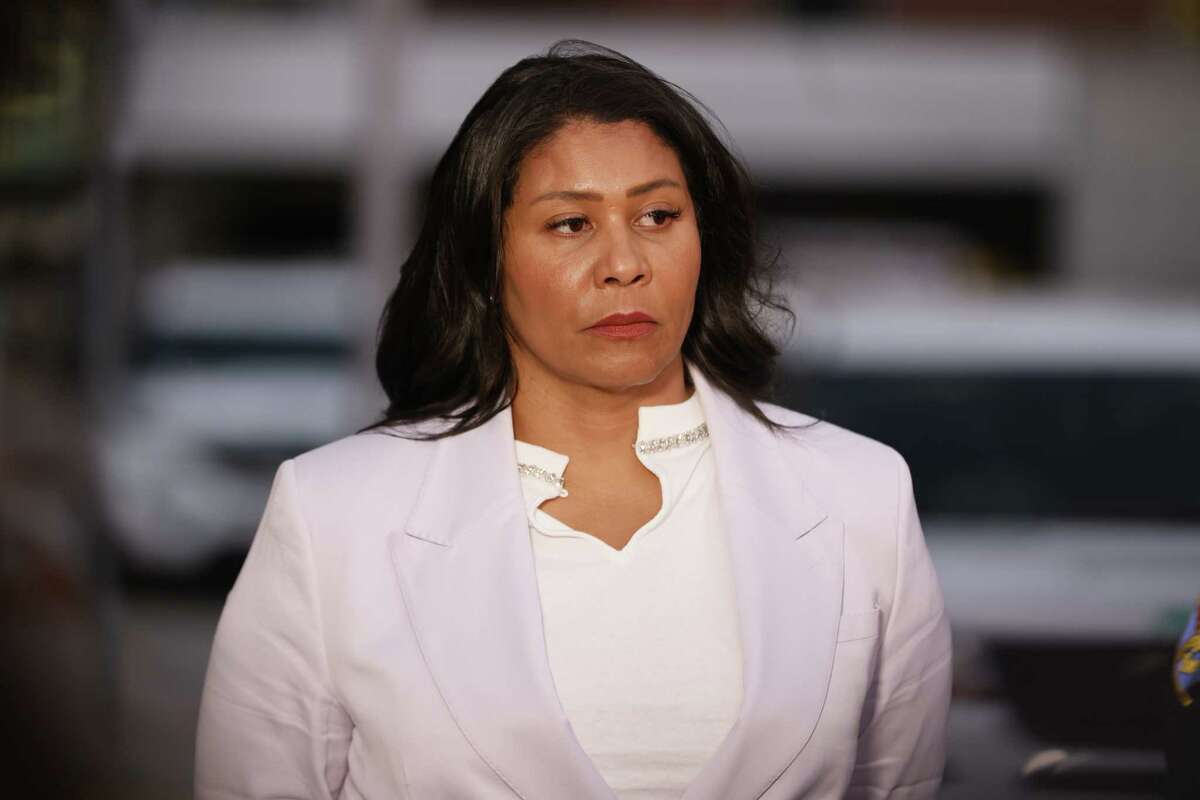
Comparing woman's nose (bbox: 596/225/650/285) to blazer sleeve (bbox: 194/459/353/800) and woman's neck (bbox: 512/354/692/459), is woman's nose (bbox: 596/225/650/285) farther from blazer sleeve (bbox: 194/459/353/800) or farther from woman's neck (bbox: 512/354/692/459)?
blazer sleeve (bbox: 194/459/353/800)

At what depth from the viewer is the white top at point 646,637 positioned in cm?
200

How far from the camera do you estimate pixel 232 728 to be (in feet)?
6.74

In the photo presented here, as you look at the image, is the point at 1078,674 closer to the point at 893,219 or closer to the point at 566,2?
the point at 893,219

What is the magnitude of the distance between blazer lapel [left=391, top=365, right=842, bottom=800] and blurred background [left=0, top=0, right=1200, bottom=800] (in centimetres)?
50

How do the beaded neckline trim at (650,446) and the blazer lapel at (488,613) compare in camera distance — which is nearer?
the blazer lapel at (488,613)

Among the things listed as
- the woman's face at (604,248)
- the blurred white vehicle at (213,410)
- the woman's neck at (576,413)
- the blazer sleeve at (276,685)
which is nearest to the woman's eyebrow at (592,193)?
the woman's face at (604,248)

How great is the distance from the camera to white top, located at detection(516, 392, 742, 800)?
78.9 inches

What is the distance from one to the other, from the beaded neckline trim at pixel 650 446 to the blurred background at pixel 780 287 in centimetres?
39

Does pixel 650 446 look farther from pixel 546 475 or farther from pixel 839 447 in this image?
pixel 839 447

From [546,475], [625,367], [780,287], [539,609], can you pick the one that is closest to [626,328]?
[625,367]

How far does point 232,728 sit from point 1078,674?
1814 mm

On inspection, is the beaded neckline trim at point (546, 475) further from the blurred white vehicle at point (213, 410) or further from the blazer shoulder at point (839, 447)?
the blurred white vehicle at point (213, 410)

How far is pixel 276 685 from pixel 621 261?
2.29 ft

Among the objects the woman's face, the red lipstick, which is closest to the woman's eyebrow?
the woman's face
